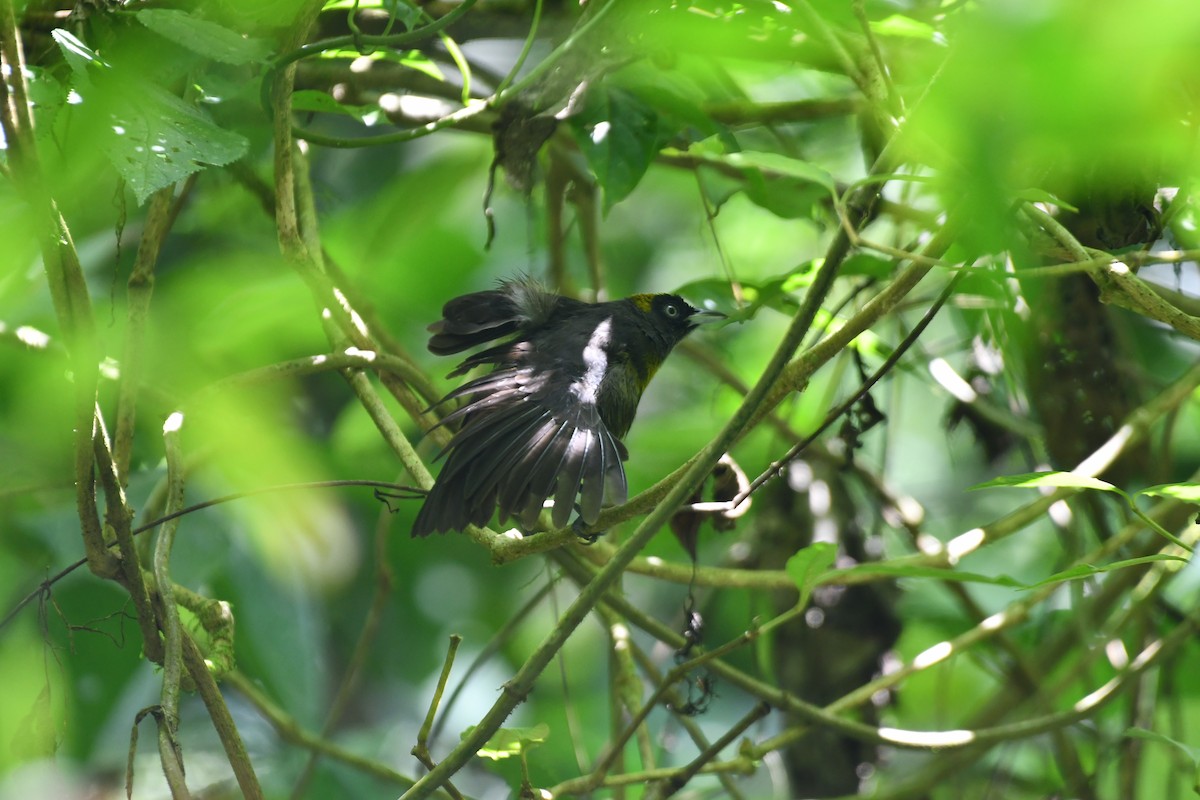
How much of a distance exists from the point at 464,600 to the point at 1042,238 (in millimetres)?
3468

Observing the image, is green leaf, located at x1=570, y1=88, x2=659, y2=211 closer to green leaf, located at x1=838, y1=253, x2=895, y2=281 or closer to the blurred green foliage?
the blurred green foliage

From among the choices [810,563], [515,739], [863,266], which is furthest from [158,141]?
[863,266]

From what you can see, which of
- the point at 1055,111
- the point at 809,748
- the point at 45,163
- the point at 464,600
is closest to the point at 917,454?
the point at 464,600

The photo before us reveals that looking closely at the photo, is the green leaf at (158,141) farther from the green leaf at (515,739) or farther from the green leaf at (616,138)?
the green leaf at (515,739)

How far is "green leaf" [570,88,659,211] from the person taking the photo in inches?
108

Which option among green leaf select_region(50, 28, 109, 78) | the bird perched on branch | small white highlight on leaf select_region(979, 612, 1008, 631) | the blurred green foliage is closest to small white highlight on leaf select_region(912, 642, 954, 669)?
the blurred green foliage

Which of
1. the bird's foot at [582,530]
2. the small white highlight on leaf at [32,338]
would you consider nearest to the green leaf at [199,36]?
the small white highlight on leaf at [32,338]

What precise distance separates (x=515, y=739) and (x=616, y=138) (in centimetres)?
150

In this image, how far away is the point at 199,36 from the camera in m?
2.33

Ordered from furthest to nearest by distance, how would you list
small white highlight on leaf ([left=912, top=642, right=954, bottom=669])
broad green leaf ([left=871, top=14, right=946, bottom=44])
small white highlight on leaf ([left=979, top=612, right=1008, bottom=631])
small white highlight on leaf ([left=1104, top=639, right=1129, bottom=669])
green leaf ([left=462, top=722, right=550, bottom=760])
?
small white highlight on leaf ([left=1104, top=639, right=1129, bottom=669]) → small white highlight on leaf ([left=979, top=612, right=1008, bottom=631]) → small white highlight on leaf ([left=912, top=642, right=954, bottom=669]) → broad green leaf ([left=871, top=14, right=946, bottom=44]) → green leaf ([left=462, top=722, right=550, bottom=760])

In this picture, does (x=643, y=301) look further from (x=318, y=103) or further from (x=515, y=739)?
Result: (x=515, y=739)

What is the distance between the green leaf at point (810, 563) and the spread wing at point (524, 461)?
15.5 inches

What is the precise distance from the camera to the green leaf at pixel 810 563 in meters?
2.25

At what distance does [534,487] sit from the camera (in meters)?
2.43
